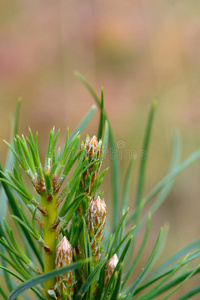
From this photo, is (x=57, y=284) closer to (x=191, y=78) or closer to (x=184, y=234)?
(x=184, y=234)

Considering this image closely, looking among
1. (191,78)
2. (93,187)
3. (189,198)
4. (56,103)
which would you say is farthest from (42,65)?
(93,187)

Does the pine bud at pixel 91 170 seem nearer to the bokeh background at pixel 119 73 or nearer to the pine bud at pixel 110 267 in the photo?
the pine bud at pixel 110 267

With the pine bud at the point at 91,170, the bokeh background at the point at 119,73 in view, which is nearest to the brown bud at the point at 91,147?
the pine bud at the point at 91,170

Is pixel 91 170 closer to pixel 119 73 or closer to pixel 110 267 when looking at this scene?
pixel 110 267

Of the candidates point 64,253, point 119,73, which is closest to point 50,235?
point 64,253

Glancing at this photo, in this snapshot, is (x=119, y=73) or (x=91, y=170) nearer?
(x=91, y=170)

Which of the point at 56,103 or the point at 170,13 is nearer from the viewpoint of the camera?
the point at 56,103

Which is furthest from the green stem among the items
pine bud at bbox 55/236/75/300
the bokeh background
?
the bokeh background
